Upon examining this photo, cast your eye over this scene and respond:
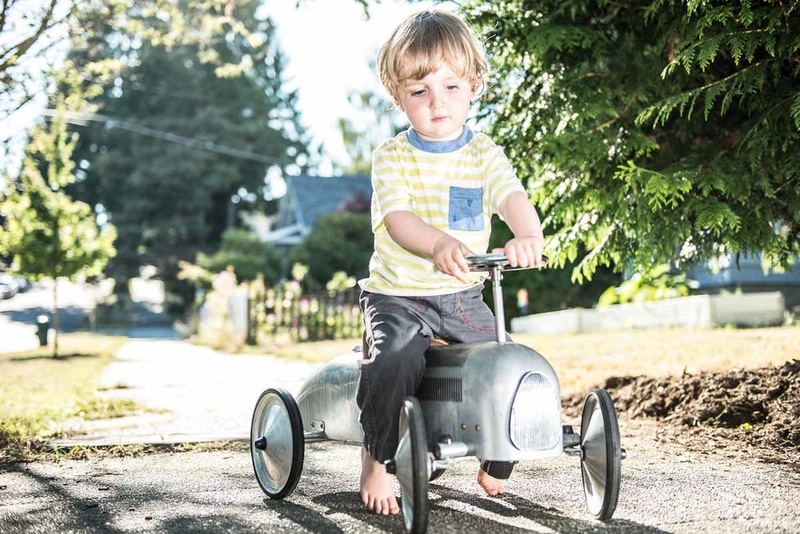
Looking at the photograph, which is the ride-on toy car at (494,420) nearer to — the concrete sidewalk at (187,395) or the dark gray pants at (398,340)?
the dark gray pants at (398,340)

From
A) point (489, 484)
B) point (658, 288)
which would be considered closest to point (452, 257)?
point (489, 484)

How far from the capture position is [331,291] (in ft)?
62.2

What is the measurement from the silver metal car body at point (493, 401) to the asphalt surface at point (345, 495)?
308mm

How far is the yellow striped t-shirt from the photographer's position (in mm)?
2998

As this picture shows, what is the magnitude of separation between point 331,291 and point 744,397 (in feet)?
47.9

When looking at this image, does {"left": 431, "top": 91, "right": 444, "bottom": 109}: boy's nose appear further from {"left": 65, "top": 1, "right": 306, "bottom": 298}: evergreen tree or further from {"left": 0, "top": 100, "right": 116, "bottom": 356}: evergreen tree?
{"left": 65, "top": 1, "right": 306, "bottom": 298}: evergreen tree

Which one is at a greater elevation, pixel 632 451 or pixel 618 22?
pixel 618 22

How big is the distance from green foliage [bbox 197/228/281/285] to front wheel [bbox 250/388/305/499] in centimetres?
2837

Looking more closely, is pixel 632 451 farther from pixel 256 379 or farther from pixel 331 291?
pixel 331 291

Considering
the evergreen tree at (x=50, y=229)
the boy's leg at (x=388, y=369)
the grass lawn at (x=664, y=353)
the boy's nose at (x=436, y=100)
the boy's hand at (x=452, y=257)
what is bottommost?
the grass lawn at (x=664, y=353)

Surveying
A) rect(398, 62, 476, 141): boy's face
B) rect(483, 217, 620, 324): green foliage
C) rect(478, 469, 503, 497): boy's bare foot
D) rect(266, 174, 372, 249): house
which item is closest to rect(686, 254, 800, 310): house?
rect(483, 217, 620, 324): green foliage

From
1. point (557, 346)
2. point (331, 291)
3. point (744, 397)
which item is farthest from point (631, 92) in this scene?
point (331, 291)

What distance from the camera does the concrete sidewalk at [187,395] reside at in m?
5.14

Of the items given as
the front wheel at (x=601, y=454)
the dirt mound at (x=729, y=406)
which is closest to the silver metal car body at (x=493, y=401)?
the front wheel at (x=601, y=454)
